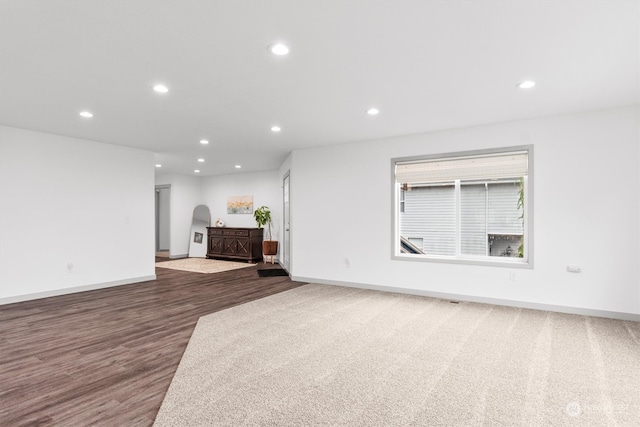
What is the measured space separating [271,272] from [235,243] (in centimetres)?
236

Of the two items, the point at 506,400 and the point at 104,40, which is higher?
the point at 104,40

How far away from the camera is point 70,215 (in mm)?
5332

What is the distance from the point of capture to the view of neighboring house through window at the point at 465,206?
4.60m

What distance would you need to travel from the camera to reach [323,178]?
593 cm

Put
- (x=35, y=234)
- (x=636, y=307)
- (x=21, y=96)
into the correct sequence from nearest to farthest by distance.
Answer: (x=21, y=96), (x=636, y=307), (x=35, y=234)

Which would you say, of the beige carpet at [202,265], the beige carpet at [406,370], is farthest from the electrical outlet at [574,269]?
the beige carpet at [202,265]

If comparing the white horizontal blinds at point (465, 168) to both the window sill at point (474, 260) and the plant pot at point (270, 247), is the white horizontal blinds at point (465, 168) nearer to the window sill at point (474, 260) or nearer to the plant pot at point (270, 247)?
the window sill at point (474, 260)

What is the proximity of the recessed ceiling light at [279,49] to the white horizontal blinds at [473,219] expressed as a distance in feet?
11.7

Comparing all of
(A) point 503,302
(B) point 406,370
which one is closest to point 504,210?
(A) point 503,302

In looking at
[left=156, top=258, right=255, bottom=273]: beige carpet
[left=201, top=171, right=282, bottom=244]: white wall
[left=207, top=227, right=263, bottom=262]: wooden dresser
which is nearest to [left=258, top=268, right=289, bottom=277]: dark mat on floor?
[left=156, top=258, right=255, bottom=273]: beige carpet

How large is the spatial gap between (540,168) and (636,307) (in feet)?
6.25

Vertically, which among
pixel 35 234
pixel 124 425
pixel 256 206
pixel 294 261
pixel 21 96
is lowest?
pixel 124 425

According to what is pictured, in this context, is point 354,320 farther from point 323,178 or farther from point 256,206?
point 256,206

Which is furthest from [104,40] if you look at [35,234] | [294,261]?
[294,261]
